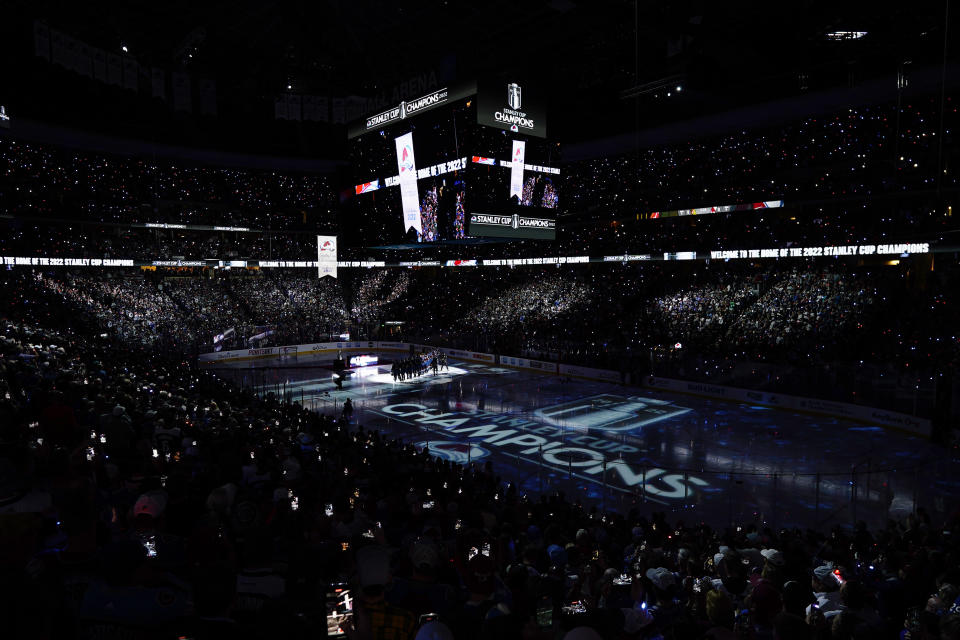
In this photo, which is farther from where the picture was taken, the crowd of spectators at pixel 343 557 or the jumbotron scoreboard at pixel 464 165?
the jumbotron scoreboard at pixel 464 165

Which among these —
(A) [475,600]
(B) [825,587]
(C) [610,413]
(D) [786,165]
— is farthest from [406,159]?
(D) [786,165]

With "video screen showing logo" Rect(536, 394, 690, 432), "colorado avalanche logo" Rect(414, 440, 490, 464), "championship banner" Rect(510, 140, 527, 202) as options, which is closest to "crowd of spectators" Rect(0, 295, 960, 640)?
"colorado avalanche logo" Rect(414, 440, 490, 464)

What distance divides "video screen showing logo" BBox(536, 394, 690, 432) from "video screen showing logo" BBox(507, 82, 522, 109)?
40.7 ft

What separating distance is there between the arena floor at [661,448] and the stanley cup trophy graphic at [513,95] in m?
12.3

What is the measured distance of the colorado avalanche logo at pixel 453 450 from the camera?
1538cm

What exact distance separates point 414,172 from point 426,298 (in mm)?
25296

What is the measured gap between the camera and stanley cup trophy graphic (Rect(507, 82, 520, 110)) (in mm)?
21047

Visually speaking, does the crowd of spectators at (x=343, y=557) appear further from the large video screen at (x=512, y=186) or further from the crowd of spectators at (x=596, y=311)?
the crowd of spectators at (x=596, y=311)

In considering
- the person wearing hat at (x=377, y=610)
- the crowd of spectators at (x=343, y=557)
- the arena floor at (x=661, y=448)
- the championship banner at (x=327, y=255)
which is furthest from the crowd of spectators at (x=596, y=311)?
the person wearing hat at (x=377, y=610)

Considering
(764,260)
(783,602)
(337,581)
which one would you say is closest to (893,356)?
(764,260)

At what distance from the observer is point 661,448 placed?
53.6 feet

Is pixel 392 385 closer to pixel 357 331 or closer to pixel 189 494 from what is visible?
pixel 357 331

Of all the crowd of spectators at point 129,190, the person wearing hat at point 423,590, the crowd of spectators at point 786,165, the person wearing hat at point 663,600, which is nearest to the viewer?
the person wearing hat at point 423,590

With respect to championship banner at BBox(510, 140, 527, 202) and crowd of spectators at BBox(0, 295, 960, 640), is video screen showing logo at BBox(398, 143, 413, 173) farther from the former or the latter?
crowd of spectators at BBox(0, 295, 960, 640)
